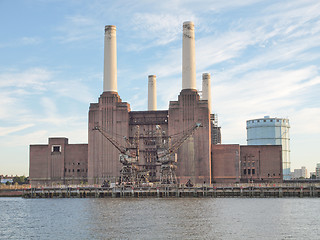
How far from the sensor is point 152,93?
174 m

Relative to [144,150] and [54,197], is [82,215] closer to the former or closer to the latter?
[54,197]

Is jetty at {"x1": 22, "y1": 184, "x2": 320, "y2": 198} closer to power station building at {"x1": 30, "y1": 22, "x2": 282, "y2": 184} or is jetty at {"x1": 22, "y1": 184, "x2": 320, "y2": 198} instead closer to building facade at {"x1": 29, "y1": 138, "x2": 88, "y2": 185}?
power station building at {"x1": 30, "y1": 22, "x2": 282, "y2": 184}

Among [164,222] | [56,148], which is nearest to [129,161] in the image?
[56,148]

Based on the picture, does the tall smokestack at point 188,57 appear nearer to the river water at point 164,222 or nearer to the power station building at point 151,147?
the power station building at point 151,147

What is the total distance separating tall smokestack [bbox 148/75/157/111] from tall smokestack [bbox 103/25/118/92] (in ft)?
96.6

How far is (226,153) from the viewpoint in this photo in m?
148

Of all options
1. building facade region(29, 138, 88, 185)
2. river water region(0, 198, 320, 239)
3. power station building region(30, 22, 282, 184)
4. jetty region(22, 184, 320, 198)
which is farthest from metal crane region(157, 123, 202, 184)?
river water region(0, 198, 320, 239)

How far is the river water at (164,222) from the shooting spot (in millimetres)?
56781

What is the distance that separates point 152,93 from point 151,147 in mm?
33155

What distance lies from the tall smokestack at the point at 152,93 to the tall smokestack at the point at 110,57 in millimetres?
29434

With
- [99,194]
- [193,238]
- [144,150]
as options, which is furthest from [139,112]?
[193,238]

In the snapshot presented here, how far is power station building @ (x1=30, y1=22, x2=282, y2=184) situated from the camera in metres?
141

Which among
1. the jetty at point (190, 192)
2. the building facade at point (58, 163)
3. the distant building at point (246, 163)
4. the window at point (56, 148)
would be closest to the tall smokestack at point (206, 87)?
the distant building at point (246, 163)

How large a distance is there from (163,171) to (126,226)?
223ft
